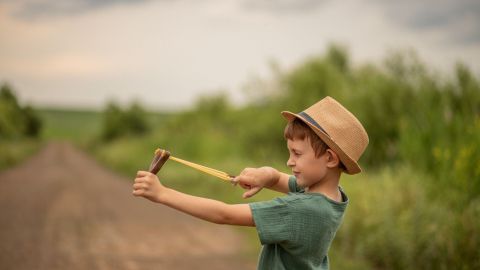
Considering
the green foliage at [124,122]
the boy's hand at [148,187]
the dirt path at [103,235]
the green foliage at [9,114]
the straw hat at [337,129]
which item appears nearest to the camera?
the boy's hand at [148,187]

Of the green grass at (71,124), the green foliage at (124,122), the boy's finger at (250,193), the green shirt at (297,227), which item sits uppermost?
the boy's finger at (250,193)

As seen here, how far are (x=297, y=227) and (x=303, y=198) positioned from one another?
12cm

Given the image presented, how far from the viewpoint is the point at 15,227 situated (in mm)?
8500

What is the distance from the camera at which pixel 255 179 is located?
99.0 inches

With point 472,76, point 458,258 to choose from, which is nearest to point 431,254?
point 458,258

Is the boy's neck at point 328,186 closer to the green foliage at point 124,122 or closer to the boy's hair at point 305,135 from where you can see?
the boy's hair at point 305,135

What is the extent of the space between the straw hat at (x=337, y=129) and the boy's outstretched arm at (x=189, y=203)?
444mm

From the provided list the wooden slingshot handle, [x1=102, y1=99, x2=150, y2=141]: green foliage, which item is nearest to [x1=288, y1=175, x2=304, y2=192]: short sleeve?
the wooden slingshot handle

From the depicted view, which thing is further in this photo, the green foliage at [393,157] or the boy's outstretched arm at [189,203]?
the green foliage at [393,157]

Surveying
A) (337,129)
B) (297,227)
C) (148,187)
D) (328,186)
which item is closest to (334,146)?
(337,129)

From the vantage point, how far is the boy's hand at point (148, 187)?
6.97ft

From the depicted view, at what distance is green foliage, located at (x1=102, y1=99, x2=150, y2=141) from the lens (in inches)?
1768

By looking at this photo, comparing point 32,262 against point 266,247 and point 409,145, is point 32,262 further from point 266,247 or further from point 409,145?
point 409,145

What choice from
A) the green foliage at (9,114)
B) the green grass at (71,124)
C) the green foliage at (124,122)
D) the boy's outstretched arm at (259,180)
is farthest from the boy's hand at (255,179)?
the green grass at (71,124)
